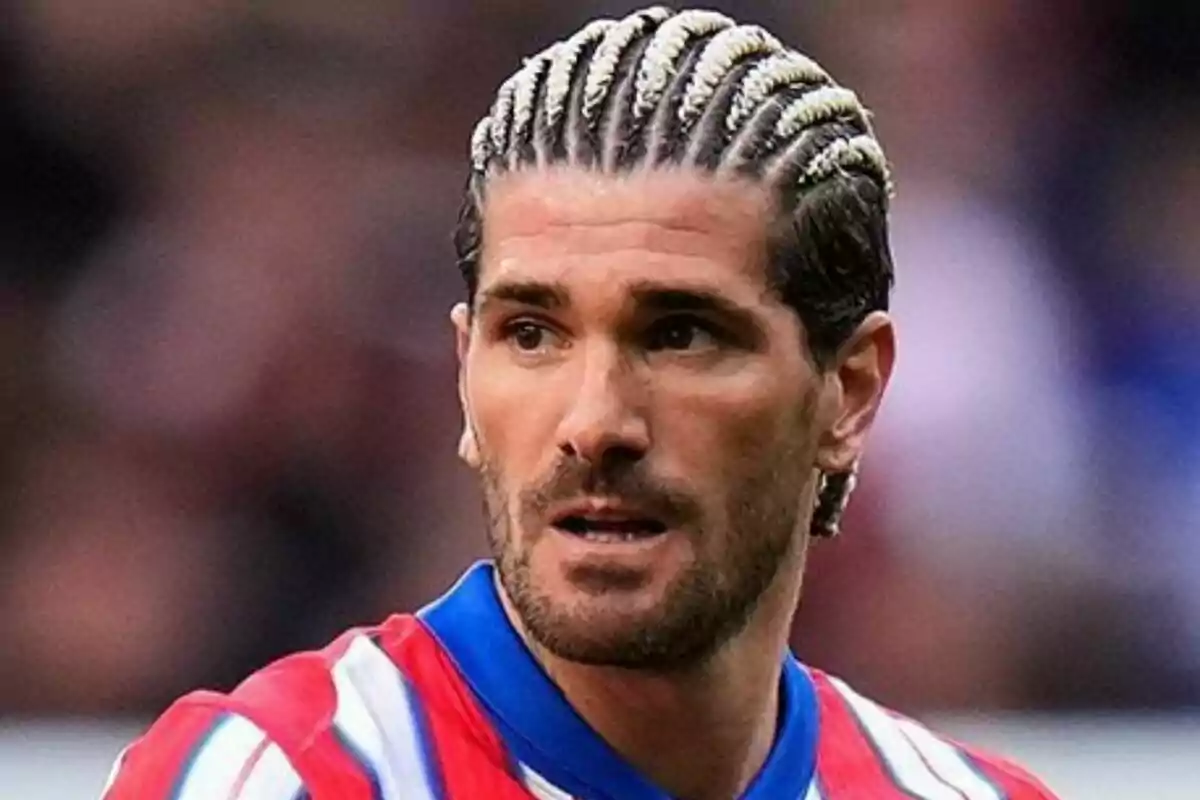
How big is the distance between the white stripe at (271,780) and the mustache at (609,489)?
220 millimetres

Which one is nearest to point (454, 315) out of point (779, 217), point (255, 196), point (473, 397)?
point (473, 397)

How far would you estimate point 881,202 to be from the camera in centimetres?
180

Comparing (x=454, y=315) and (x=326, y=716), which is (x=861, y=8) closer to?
(x=454, y=315)

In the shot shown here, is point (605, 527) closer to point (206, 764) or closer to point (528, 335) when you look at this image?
point (528, 335)

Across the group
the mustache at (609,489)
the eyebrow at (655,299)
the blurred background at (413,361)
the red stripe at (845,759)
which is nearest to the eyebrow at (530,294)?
the eyebrow at (655,299)

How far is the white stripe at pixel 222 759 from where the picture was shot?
5.09ft

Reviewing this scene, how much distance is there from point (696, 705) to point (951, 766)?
0.35 m

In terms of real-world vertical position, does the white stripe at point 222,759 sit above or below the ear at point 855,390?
below

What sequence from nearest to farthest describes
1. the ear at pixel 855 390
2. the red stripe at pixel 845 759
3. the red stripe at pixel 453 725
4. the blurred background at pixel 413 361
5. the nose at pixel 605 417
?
the nose at pixel 605 417 < the red stripe at pixel 453 725 < the ear at pixel 855 390 < the red stripe at pixel 845 759 < the blurred background at pixel 413 361

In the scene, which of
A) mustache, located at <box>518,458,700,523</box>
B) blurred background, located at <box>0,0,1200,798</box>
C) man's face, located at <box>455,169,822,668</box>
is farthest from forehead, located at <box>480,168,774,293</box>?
blurred background, located at <box>0,0,1200,798</box>

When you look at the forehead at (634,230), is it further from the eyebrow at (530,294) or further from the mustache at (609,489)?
the mustache at (609,489)

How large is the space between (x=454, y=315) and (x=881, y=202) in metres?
0.32

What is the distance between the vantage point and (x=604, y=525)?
1574 millimetres

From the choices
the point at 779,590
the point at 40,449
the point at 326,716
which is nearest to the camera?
the point at 326,716
